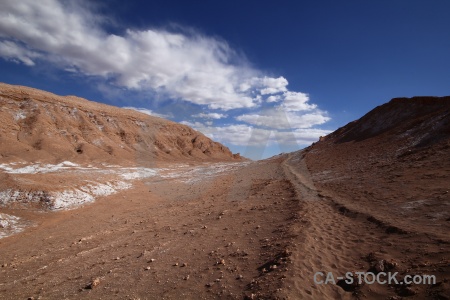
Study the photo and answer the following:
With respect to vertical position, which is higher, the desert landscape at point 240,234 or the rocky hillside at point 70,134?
the rocky hillside at point 70,134

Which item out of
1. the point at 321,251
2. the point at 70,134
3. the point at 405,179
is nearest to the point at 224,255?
the point at 321,251

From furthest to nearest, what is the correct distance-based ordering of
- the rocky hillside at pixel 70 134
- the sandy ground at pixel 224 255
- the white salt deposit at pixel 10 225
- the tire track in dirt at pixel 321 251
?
1. the rocky hillside at pixel 70 134
2. the white salt deposit at pixel 10 225
3. the sandy ground at pixel 224 255
4. the tire track in dirt at pixel 321 251

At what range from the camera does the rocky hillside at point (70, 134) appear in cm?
3678

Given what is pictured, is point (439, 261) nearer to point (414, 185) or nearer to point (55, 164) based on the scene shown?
point (414, 185)

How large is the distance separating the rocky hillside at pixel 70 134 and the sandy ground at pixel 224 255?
26.3 meters

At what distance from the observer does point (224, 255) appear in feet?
26.3

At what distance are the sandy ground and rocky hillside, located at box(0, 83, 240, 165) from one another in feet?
86.1

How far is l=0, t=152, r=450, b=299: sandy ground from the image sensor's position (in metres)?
5.86

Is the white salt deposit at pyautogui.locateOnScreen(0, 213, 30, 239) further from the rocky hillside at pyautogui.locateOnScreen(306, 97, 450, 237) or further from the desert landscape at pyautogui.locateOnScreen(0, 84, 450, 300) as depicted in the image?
the rocky hillside at pyautogui.locateOnScreen(306, 97, 450, 237)

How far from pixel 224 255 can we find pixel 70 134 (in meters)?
47.2

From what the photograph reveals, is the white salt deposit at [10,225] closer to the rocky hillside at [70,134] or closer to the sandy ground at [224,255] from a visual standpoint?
the sandy ground at [224,255]

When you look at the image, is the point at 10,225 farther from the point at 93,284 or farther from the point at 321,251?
the point at 321,251

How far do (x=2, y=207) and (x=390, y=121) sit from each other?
41.8m

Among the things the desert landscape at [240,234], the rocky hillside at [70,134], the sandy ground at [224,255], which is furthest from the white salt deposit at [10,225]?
the rocky hillside at [70,134]
